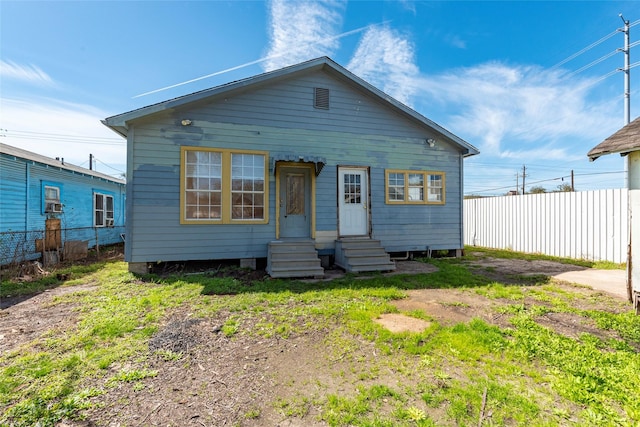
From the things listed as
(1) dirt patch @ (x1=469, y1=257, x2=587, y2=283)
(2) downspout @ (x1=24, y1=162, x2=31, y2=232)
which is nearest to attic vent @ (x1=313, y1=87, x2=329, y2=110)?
(1) dirt patch @ (x1=469, y1=257, x2=587, y2=283)

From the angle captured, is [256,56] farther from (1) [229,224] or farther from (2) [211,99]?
(1) [229,224]

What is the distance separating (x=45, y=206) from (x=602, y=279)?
58.9 ft

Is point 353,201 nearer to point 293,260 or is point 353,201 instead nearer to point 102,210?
point 293,260

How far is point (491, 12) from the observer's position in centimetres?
1023

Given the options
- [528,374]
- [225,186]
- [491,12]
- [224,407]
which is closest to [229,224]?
[225,186]

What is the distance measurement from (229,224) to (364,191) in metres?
4.16

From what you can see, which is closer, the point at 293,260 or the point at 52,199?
the point at 293,260

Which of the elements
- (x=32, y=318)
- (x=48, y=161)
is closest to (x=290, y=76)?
(x=32, y=318)

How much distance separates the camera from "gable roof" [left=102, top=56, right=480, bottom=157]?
6.71 m

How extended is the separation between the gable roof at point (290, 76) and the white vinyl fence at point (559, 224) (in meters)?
4.29

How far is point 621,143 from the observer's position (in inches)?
171

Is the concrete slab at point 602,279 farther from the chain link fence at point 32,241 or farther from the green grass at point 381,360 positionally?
the chain link fence at point 32,241

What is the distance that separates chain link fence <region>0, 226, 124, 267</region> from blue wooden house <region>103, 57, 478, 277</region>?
4.21m

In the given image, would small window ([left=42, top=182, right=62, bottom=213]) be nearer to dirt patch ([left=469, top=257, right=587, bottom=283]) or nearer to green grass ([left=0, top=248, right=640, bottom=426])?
green grass ([left=0, top=248, right=640, bottom=426])
